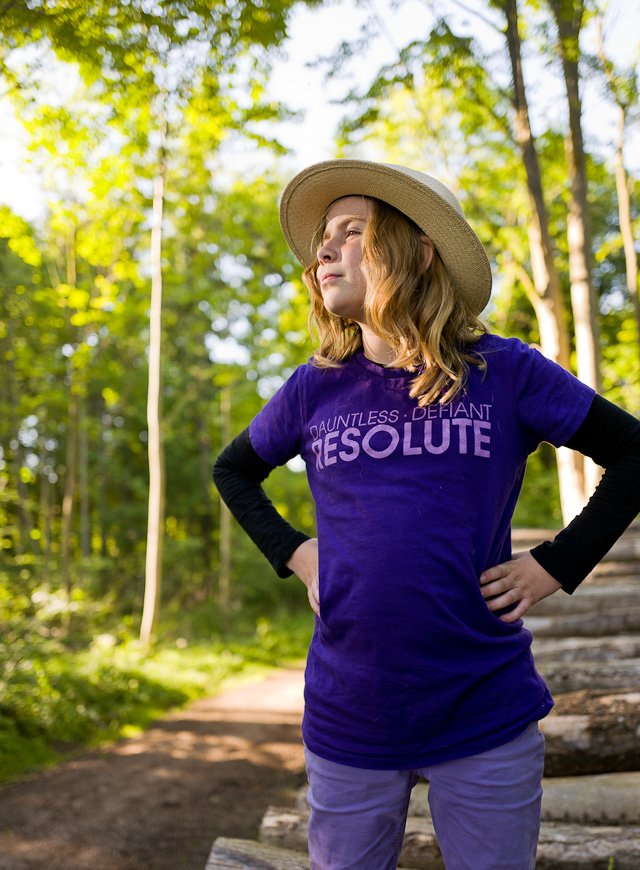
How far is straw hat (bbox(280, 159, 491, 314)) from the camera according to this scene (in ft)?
5.50

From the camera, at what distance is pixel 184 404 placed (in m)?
20.5

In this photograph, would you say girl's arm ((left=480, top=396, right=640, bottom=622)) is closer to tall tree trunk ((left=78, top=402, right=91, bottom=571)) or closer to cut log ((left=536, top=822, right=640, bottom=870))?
cut log ((left=536, top=822, right=640, bottom=870))

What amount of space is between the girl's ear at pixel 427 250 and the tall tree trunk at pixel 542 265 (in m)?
5.71

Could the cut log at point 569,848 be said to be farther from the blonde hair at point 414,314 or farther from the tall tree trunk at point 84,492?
the tall tree trunk at point 84,492

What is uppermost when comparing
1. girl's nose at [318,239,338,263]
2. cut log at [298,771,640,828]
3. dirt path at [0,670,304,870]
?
girl's nose at [318,239,338,263]

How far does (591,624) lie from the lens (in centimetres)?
552

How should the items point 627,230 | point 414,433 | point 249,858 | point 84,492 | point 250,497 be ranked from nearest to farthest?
1. point 414,433
2. point 250,497
3. point 249,858
4. point 627,230
5. point 84,492

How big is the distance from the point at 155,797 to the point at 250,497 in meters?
3.45

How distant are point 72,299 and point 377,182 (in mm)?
9341

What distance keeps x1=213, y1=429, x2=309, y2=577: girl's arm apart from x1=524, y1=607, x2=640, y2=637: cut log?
4.45 meters

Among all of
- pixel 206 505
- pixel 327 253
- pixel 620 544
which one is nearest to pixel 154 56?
pixel 327 253

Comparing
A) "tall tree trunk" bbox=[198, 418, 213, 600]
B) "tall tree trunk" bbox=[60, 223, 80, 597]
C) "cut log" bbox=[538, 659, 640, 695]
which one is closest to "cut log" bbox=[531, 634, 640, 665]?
"cut log" bbox=[538, 659, 640, 695]

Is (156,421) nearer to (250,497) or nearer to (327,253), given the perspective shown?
(250,497)

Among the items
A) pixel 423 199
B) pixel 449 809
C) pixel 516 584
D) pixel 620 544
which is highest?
pixel 423 199
